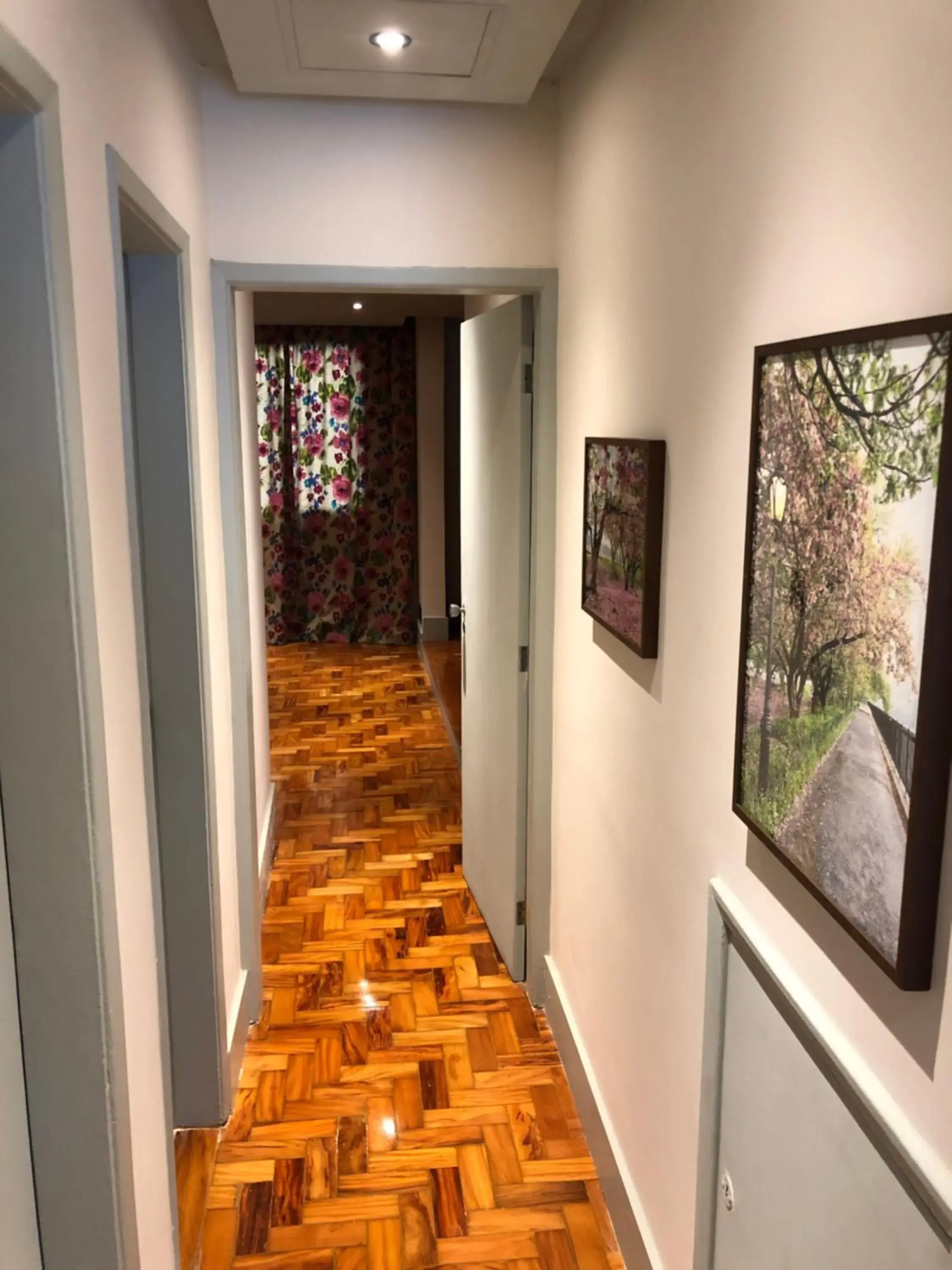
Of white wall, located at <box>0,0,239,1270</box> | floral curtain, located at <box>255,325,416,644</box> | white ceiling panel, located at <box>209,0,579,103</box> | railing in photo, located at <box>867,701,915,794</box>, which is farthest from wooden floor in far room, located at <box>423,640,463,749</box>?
railing in photo, located at <box>867,701,915,794</box>

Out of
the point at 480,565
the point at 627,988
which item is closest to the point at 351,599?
the point at 480,565

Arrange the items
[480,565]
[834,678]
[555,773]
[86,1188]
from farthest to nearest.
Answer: [480,565] → [555,773] → [86,1188] → [834,678]

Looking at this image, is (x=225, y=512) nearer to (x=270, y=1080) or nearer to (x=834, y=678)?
(x=270, y=1080)

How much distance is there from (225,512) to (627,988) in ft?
4.78

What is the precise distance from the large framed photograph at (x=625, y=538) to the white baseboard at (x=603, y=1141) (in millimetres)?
1059

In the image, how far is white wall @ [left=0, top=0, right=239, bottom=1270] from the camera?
1.29 metres

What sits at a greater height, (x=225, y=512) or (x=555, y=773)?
(x=225, y=512)

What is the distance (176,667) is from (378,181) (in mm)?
1261

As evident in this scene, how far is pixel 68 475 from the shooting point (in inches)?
47.5

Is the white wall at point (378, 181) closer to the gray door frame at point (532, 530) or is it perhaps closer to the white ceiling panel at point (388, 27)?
the gray door frame at point (532, 530)

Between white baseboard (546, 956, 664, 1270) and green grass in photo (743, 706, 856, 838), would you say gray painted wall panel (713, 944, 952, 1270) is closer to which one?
green grass in photo (743, 706, 856, 838)

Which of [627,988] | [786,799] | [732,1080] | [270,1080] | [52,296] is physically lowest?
[270,1080]

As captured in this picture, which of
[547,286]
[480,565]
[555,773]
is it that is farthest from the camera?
[480,565]

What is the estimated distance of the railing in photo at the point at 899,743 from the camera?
3.01 ft
